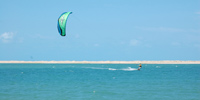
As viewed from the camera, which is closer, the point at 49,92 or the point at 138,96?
the point at 138,96

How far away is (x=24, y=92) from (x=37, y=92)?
1165mm

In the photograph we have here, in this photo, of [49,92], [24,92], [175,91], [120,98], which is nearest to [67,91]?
[49,92]

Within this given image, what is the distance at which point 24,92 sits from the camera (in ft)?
83.3

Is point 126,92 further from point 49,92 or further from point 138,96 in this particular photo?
point 49,92

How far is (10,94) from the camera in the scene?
79.7 ft

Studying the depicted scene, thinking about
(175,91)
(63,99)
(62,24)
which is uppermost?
(62,24)

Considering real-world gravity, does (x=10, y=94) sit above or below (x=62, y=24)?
below

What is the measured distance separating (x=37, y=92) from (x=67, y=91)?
104 inches

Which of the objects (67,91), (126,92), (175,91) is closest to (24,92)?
(67,91)

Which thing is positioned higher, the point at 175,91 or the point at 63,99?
the point at 175,91

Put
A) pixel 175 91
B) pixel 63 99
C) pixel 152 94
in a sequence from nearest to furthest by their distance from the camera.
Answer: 1. pixel 63 99
2. pixel 152 94
3. pixel 175 91

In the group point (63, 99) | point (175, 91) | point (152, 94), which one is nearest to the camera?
point (63, 99)

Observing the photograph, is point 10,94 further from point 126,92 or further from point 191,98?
point 191,98

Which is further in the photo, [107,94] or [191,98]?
[107,94]
